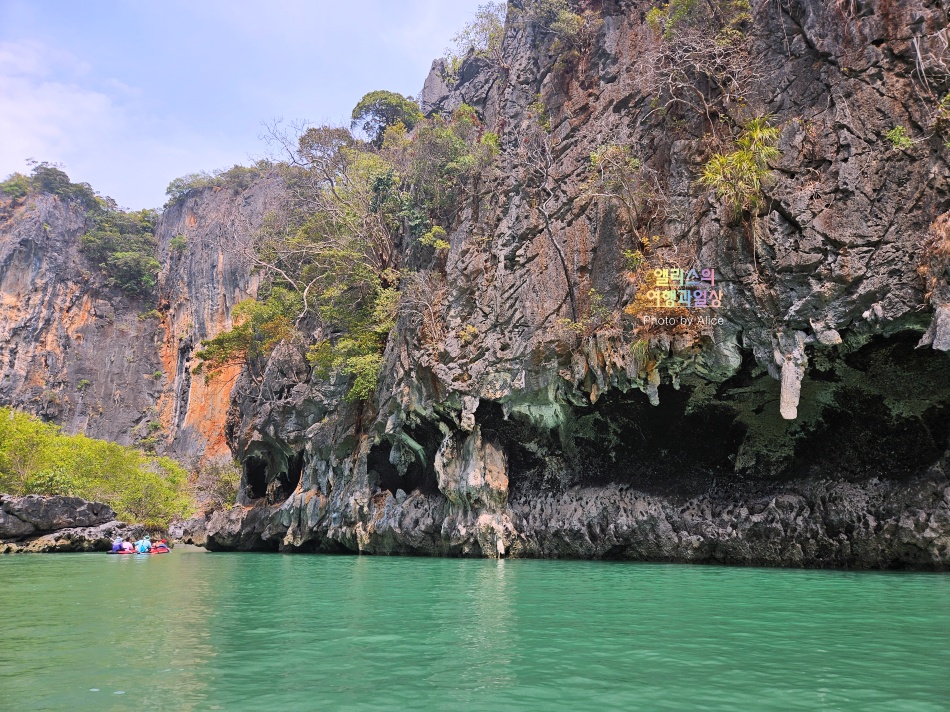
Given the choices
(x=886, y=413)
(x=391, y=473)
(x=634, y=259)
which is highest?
(x=634, y=259)

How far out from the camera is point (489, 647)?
5.39 metres

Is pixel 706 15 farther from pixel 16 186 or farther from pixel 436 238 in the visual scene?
pixel 16 186

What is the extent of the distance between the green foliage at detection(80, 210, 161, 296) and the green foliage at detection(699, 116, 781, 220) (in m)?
47.6

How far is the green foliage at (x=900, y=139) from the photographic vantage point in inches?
439

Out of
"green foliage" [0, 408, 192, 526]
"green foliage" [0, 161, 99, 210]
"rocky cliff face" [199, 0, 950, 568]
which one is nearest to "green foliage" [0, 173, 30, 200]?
"green foliage" [0, 161, 99, 210]

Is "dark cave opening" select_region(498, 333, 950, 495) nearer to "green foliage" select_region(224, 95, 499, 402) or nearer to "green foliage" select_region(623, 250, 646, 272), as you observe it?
"green foliage" select_region(623, 250, 646, 272)

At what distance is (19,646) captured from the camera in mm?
5660

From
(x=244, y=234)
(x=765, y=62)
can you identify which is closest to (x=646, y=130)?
(x=765, y=62)

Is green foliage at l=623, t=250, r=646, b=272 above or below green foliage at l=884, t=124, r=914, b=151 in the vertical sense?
below

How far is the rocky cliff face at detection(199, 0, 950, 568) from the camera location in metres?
11.6

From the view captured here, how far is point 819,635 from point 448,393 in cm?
1239

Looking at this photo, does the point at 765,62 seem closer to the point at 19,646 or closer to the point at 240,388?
the point at 19,646

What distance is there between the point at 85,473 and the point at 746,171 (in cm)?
3239

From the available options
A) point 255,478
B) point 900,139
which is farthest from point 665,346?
point 255,478
